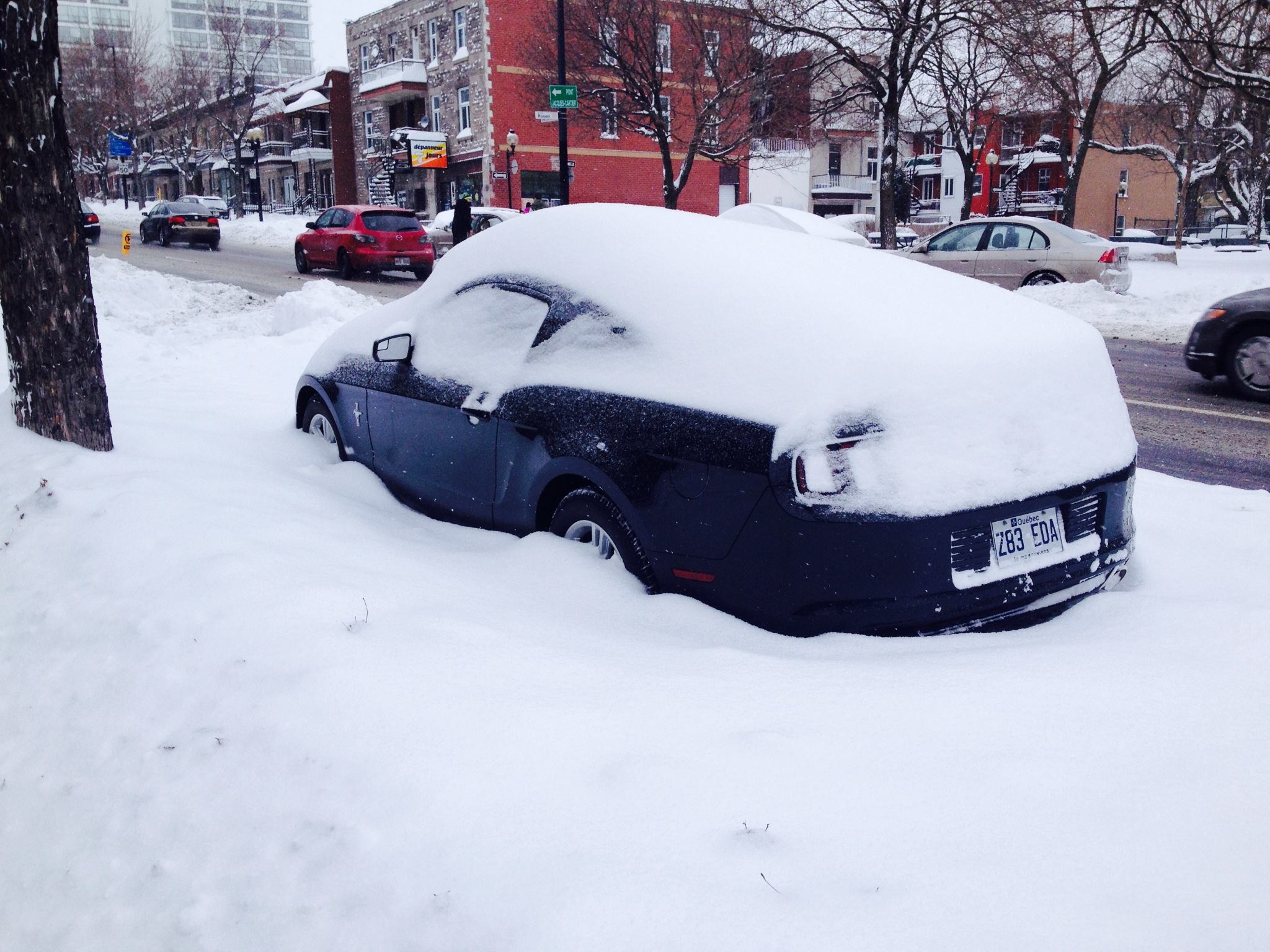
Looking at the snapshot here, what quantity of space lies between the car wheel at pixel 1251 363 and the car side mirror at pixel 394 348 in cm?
757

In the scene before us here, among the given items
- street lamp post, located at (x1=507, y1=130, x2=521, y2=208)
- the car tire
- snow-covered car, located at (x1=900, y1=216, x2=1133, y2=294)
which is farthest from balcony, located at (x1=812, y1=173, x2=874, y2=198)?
the car tire

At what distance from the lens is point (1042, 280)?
15.9 metres

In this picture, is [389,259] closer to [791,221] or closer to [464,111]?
[791,221]

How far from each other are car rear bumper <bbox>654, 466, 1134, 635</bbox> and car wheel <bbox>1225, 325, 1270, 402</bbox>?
6753 millimetres

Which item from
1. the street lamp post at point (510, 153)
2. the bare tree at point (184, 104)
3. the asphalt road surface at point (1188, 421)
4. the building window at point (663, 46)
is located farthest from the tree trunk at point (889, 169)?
the bare tree at point (184, 104)

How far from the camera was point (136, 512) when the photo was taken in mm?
3992

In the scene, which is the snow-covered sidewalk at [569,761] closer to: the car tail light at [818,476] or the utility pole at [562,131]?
the car tail light at [818,476]

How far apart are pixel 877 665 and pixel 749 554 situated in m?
0.50

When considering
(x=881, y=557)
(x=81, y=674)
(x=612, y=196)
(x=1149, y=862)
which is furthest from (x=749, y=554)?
(x=612, y=196)

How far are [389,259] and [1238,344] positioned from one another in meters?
16.4

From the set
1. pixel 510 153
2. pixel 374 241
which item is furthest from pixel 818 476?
pixel 510 153

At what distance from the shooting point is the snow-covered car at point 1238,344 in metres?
8.62

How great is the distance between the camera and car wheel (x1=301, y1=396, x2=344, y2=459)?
17.7 ft

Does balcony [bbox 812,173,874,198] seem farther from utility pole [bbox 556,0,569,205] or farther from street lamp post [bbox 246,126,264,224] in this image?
utility pole [bbox 556,0,569,205]
